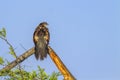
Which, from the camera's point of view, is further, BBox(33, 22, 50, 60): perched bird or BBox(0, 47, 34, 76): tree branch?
BBox(33, 22, 50, 60): perched bird

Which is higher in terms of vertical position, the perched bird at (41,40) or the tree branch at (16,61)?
the perched bird at (41,40)

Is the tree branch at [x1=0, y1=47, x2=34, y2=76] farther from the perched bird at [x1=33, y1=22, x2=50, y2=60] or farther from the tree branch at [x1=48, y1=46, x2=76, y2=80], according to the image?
the tree branch at [x1=48, y1=46, x2=76, y2=80]

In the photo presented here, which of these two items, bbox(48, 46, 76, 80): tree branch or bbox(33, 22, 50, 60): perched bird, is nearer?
bbox(48, 46, 76, 80): tree branch

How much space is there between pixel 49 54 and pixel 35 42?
1.78m

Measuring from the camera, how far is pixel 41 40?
18.6m

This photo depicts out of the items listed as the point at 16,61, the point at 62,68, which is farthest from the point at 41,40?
the point at 16,61

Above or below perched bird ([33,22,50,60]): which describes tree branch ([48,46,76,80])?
below

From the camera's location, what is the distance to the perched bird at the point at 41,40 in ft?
56.3

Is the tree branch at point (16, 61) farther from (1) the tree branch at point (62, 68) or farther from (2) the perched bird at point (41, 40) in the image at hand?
(1) the tree branch at point (62, 68)

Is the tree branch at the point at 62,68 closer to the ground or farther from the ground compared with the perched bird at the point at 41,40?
closer to the ground

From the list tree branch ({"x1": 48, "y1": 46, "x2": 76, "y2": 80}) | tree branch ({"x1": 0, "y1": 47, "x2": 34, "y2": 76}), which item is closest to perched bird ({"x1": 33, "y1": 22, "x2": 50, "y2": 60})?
tree branch ({"x1": 0, "y1": 47, "x2": 34, "y2": 76})

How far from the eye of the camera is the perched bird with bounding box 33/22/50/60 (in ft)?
56.3

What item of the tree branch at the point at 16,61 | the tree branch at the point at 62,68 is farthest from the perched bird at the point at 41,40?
the tree branch at the point at 62,68

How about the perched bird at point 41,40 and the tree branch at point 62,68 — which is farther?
the perched bird at point 41,40
